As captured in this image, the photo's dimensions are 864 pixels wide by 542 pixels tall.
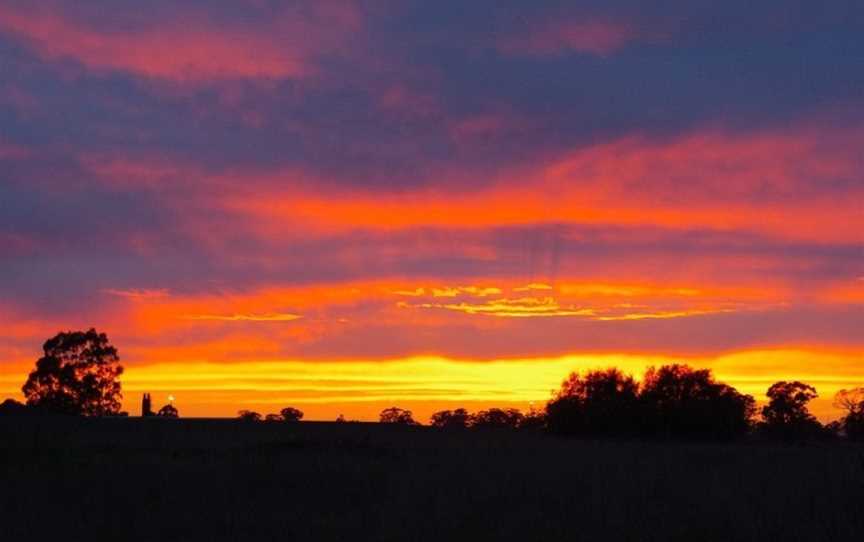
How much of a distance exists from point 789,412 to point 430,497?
6495 centimetres

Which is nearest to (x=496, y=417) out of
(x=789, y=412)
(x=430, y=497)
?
(x=789, y=412)

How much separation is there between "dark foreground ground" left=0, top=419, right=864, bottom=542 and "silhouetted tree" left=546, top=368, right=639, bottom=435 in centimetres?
2962

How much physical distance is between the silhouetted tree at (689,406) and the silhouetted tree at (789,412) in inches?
638

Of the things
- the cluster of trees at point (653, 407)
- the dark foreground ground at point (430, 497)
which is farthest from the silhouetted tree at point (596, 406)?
the dark foreground ground at point (430, 497)

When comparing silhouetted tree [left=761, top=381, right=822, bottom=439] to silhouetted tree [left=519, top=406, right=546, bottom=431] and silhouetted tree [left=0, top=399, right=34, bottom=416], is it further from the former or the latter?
silhouetted tree [left=0, top=399, right=34, bottom=416]

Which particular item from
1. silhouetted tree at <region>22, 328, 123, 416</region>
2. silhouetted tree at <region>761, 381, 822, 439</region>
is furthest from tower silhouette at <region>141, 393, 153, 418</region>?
silhouetted tree at <region>761, 381, 822, 439</region>

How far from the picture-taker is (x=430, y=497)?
2061 centimetres

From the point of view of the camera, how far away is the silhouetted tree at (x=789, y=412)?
77.6m

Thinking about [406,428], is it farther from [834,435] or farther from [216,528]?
[216,528]

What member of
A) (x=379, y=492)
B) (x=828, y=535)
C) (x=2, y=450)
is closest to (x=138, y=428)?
(x=2, y=450)

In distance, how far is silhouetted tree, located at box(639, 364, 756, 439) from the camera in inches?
2406

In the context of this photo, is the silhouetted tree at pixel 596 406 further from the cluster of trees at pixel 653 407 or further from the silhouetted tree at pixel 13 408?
the silhouetted tree at pixel 13 408

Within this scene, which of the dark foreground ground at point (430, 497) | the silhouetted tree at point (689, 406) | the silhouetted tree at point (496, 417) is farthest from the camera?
the silhouetted tree at point (496, 417)

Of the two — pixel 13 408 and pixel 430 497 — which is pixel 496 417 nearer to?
pixel 13 408
